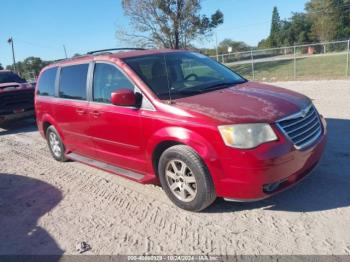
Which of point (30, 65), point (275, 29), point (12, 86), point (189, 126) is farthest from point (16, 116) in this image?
point (275, 29)

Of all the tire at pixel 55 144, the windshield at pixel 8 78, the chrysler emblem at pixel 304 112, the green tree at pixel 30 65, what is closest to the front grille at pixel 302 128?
the chrysler emblem at pixel 304 112

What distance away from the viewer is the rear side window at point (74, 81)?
5.45 metres

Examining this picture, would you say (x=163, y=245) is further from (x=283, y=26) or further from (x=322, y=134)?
(x=283, y=26)

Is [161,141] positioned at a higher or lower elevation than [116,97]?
lower

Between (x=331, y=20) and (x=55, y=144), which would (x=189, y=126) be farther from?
(x=331, y=20)

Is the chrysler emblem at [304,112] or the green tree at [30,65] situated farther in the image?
the green tree at [30,65]

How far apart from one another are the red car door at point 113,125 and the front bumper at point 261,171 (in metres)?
1.26

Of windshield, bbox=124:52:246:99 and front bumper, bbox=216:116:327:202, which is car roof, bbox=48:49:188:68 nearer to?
windshield, bbox=124:52:246:99

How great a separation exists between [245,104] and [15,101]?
29.8 ft

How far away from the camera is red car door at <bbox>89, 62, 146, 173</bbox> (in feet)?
14.8

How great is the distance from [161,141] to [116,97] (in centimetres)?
76

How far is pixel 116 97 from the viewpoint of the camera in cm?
427

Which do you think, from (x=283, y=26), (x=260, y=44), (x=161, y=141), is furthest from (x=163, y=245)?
(x=260, y=44)

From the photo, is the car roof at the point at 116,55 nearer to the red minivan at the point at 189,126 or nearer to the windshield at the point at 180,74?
the red minivan at the point at 189,126
